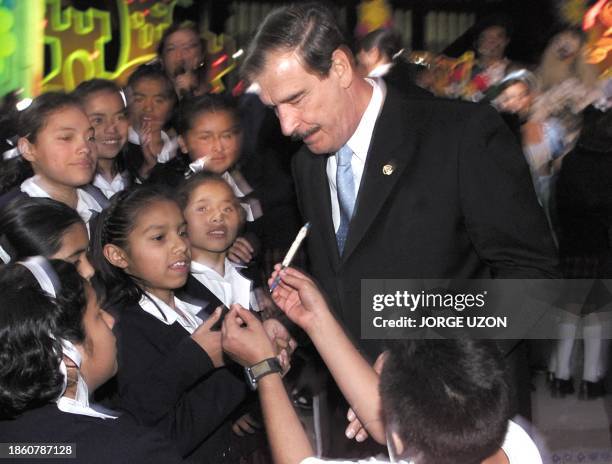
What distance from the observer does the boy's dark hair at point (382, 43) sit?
4287mm

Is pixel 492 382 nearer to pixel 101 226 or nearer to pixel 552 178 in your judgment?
pixel 101 226

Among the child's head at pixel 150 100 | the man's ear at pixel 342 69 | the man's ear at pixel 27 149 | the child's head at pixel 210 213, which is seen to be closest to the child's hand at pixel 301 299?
the man's ear at pixel 342 69

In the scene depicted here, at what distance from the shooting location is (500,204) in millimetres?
2305

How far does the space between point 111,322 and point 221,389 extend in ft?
1.24

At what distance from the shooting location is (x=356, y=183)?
253 centimetres

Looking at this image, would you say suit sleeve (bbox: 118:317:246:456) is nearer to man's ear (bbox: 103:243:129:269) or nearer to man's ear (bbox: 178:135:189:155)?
man's ear (bbox: 103:243:129:269)

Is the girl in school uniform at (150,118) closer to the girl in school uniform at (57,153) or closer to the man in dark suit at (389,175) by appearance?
the girl in school uniform at (57,153)

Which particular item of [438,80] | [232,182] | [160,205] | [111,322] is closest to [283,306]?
[111,322]

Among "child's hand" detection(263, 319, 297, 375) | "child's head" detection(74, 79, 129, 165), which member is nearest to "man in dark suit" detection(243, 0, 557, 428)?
"child's hand" detection(263, 319, 297, 375)

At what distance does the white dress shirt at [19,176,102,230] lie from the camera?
11.3 ft

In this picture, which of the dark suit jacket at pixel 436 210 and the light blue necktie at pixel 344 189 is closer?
the dark suit jacket at pixel 436 210

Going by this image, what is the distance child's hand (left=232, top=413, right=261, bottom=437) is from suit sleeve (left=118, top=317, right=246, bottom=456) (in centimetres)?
55

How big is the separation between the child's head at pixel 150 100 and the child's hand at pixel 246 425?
1.89 meters

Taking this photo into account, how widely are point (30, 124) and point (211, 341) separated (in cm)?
150
